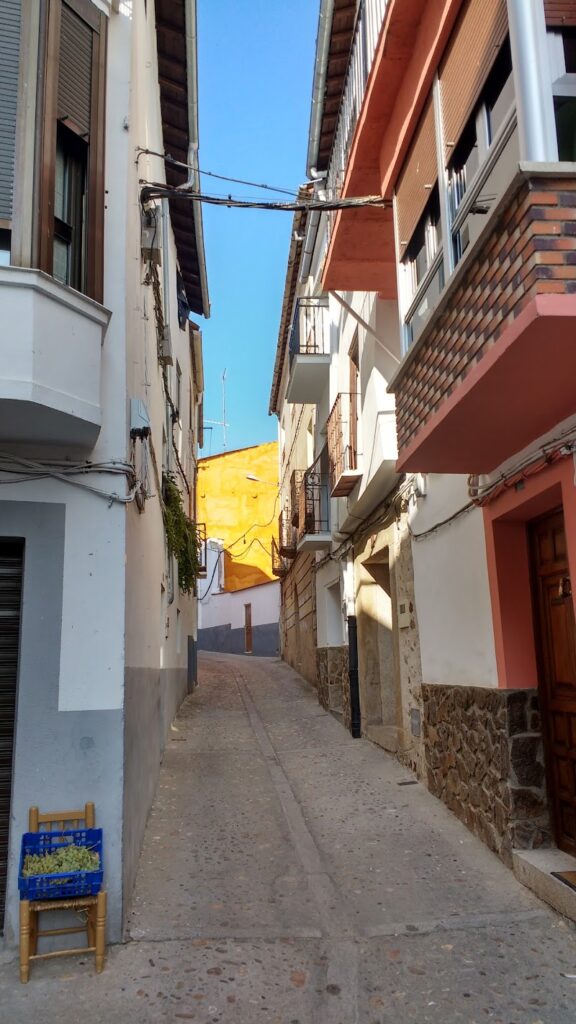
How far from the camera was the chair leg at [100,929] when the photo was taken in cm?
421

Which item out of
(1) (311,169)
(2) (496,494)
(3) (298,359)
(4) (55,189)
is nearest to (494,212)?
(2) (496,494)

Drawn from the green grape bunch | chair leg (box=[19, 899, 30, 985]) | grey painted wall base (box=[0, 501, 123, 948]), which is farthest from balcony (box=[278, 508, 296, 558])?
chair leg (box=[19, 899, 30, 985])

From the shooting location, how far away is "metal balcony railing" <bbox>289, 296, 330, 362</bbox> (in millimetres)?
13852

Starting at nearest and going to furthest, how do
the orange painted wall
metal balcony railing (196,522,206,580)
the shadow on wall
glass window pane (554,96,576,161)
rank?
glass window pane (554,96,576,161) < metal balcony railing (196,522,206,580) < the shadow on wall < the orange painted wall

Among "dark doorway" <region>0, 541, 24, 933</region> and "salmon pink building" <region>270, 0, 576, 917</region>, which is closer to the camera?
"salmon pink building" <region>270, 0, 576, 917</region>

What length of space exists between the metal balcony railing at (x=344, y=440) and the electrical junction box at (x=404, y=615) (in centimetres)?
216

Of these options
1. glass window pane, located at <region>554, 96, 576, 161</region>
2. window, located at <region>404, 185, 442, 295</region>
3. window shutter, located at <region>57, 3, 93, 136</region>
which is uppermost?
window shutter, located at <region>57, 3, 93, 136</region>

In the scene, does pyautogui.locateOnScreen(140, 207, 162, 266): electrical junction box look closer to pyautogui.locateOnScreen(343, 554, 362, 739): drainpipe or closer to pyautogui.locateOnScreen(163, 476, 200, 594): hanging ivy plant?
pyautogui.locateOnScreen(163, 476, 200, 594): hanging ivy plant

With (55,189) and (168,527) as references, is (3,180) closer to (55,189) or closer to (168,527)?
(55,189)

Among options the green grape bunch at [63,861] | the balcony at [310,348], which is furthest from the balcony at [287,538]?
the green grape bunch at [63,861]

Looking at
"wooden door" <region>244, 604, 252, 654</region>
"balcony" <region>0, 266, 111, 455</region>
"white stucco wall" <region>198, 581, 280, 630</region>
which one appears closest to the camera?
"balcony" <region>0, 266, 111, 455</region>

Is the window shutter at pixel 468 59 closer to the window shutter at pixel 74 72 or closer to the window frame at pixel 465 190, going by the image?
the window frame at pixel 465 190

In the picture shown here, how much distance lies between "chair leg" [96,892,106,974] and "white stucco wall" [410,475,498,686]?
10.4 feet

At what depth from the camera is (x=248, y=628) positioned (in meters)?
29.6
